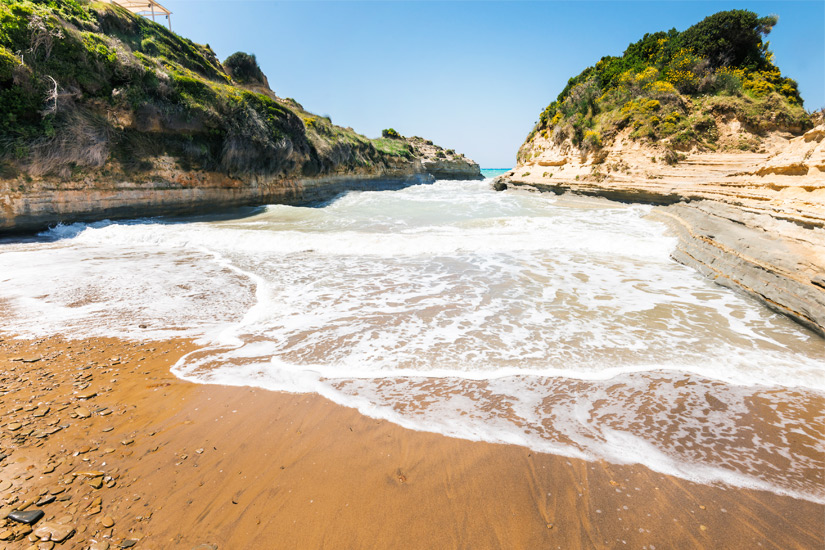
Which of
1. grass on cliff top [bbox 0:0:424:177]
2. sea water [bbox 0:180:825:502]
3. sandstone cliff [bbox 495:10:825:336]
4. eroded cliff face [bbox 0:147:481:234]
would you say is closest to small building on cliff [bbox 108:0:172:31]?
grass on cliff top [bbox 0:0:424:177]

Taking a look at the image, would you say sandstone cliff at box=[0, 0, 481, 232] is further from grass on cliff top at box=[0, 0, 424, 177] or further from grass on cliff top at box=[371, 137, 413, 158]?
grass on cliff top at box=[371, 137, 413, 158]

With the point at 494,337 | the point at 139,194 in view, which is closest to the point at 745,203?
the point at 494,337

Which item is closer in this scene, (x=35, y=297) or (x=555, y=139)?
(x=35, y=297)

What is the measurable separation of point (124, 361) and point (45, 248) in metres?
8.80

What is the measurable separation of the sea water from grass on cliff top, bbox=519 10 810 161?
559 inches

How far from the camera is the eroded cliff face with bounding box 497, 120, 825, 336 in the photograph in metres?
5.39

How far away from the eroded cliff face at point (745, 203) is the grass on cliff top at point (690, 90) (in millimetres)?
918

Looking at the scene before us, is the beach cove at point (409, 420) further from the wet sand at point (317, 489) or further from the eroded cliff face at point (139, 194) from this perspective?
the eroded cliff face at point (139, 194)

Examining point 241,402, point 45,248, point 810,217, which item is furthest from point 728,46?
point 45,248

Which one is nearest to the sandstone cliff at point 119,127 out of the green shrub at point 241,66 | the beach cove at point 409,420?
the green shrub at point 241,66

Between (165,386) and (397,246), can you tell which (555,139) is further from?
(165,386)

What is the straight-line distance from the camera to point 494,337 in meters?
4.27

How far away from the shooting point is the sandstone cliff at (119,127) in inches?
404

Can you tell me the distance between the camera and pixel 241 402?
9.60ft
